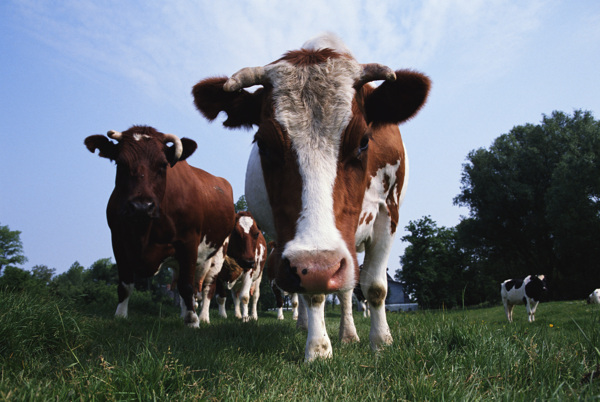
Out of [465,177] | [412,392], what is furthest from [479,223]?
[412,392]

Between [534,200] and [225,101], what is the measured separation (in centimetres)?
4254

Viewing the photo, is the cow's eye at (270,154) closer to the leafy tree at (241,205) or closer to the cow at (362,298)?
the cow at (362,298)

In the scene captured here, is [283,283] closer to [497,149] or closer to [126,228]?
[126,228]

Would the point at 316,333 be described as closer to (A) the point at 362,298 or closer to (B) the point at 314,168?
(B) the point at 314,168

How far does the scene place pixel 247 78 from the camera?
3.43 metres

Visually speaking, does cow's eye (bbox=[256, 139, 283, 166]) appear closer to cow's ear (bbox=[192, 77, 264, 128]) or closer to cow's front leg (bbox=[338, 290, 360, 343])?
cow's ear (bbox=[192, 77, 264, 128])

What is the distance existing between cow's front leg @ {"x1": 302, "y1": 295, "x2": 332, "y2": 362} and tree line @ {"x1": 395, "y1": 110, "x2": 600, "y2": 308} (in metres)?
35.5

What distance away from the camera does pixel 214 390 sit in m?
2.12

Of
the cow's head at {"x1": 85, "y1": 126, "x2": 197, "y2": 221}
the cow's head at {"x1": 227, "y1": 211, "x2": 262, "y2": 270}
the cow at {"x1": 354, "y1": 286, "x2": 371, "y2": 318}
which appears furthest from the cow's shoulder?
the cow's head at {"x1": 85, "y1": 126, "x2": 197, "y2": 221}

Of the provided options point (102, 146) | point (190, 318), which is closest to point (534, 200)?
point (190, 318)

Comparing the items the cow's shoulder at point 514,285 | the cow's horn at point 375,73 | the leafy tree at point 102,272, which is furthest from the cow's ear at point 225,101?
the leafy tree at point 102,272

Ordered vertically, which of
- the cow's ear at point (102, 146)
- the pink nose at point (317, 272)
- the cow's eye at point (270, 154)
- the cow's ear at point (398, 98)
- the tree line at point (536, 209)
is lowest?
the pink nose at point (317, 272)

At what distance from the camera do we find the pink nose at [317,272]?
233cm

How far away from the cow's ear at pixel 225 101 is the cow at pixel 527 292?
15.8 m
